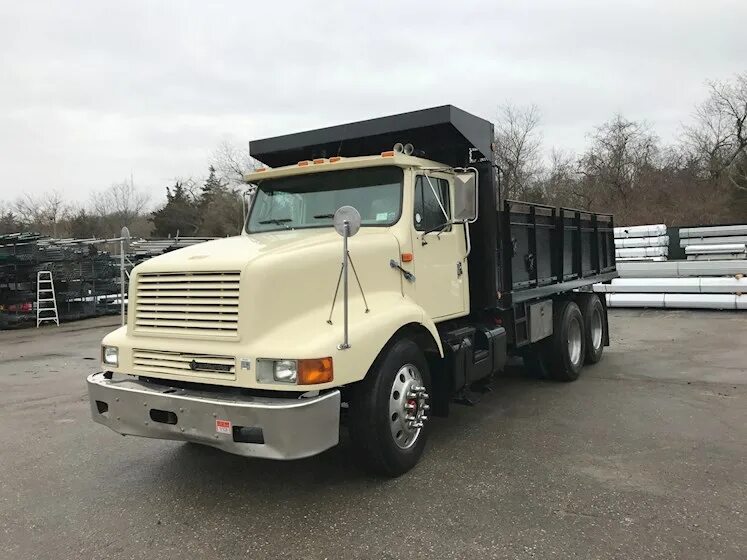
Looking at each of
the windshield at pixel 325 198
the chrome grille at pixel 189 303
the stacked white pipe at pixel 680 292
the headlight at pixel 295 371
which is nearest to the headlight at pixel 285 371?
the headlight at pixel 295 371

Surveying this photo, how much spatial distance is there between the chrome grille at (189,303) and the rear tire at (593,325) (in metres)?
6.22

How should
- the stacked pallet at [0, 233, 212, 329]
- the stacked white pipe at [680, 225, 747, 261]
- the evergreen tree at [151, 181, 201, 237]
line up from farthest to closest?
the evergreen tree at [151, 181, 201, 237]
the stacked pallet at [0, 233, 212, 329]
the stacked white pipe at [680, 225, 747, 261]

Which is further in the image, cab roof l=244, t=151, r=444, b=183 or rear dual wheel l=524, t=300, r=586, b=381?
rear dual wheel l=524, t=300, r=586, b=381

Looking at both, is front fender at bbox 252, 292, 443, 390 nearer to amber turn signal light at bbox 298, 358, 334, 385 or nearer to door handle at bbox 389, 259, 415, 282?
amber turn signal light at bbox 298, 358, 334, 385

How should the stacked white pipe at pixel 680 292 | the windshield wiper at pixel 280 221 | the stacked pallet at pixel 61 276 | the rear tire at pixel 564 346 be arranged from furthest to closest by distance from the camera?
the stacked pallet at pixel 61 276, the stacked white pipe at pixel 680 292, the rear tire at pixel 564 346, the windshield wiper at pixel 280 221

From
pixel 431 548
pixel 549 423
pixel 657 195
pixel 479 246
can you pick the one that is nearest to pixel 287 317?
pixel 431 548

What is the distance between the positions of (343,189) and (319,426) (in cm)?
238

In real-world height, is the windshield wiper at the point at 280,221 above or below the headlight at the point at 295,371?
above

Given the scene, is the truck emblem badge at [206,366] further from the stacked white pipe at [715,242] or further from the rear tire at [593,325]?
the stacked white pipe at [715,242]

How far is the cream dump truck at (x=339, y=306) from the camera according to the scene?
384 centimetres

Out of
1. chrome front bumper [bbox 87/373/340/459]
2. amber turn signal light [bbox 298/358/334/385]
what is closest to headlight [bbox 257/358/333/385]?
amber turn signal light [bbox 298/358/334/385]

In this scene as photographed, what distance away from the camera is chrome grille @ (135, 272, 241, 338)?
400 cm

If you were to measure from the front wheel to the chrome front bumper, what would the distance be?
37 centimetres


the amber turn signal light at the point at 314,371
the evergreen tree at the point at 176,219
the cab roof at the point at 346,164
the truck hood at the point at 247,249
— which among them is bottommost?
the amber turn signal light at the point at 314,371
